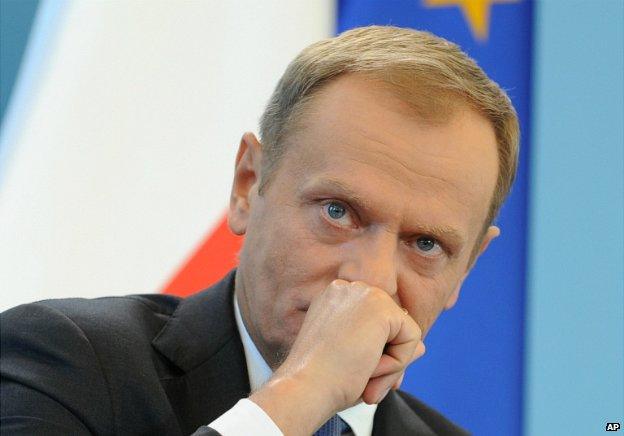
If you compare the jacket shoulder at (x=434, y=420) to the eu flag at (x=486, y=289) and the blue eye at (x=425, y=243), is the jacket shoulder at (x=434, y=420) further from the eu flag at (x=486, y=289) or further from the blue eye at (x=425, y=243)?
the blue eye at (x=425, y=243)

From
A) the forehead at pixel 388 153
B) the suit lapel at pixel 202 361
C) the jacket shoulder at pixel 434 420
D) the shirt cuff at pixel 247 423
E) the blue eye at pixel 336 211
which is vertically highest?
the forehead at pixel 388 153

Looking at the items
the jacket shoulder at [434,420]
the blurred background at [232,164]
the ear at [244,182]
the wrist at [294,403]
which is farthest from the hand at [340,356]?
the blurred background at [232,164]

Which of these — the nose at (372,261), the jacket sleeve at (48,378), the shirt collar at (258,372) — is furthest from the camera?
the shirt collar at (258,372)

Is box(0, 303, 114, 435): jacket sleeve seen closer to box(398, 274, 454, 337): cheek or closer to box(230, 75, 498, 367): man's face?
box(230, 75, 498, 367): man's face

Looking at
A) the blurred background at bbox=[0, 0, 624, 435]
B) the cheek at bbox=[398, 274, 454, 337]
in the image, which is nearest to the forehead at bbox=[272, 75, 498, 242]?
the cheek at bbox=[398, 274, 454, 337]

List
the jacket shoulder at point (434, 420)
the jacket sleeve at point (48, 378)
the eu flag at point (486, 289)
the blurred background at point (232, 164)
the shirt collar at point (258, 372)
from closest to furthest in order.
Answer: the jacket sleeve at point (48, 378) → the shirt collar at point (258, 372) → the jacket shoulder at point (434, 420) → the blurred background at point (232, 164) → the eu flag at point (486, 289)

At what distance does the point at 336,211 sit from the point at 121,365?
47 cm

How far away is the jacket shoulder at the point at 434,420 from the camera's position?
236 centimetres

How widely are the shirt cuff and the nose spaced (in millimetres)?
329

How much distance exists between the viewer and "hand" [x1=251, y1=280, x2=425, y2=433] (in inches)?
57.4

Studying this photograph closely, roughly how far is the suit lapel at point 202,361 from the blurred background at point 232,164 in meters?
0.88

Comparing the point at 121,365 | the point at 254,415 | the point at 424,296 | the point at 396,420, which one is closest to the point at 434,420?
the point at 396,420

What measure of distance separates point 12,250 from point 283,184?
3.85 feet

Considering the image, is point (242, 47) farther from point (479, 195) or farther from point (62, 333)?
point (62, 333)
